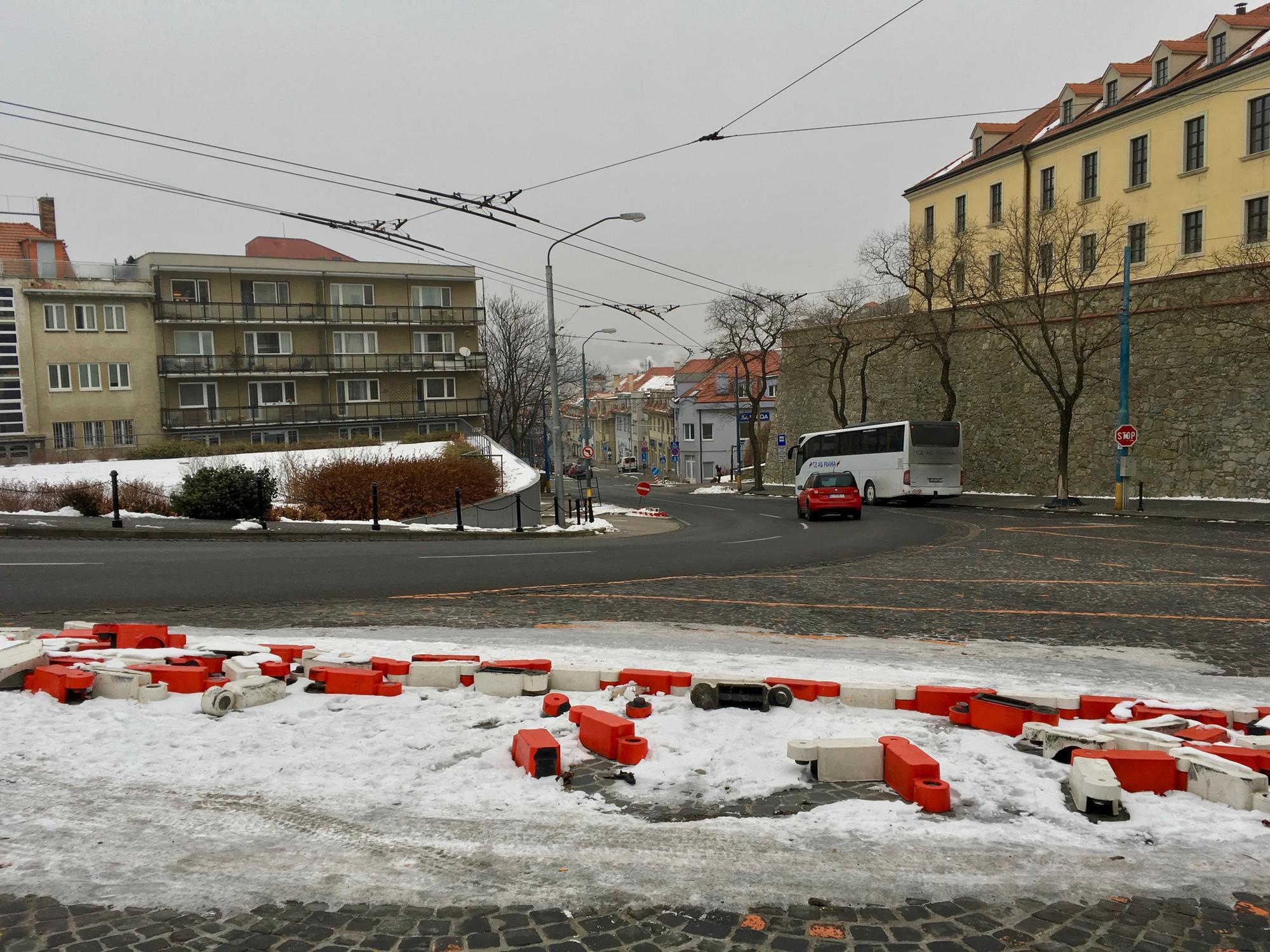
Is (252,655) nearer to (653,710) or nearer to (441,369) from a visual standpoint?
(653,710)

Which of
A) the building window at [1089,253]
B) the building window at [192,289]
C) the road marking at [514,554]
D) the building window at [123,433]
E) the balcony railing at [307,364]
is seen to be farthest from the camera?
the building window at [192,289]

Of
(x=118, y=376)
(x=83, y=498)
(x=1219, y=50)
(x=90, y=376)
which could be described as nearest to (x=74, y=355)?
(x=90, y=376)

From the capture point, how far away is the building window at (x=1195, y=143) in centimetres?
3759

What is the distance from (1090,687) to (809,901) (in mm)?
4100

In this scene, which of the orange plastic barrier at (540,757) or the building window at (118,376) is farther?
the building window at (118,376)

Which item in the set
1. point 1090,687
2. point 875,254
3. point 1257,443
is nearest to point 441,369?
point 875,254

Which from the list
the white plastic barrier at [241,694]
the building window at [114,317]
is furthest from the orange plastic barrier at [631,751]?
the building window at [114,317]

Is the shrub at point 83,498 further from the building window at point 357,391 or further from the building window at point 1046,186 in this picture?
the building window at point 1046,186

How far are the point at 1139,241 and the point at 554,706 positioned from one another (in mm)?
43864

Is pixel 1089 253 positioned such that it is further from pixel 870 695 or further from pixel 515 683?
pixel 515 683

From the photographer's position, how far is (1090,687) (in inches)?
254

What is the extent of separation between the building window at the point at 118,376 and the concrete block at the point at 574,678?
47.1m

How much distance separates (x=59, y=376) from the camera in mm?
43438

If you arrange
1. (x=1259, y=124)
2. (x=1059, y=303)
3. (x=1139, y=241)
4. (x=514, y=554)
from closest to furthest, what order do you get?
1. (x=514, y=554)
2. (x=1059, y=303)
3. (x=1259, y=124)
4. (x=1139, y=241)
